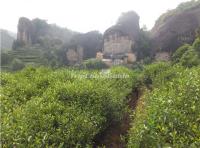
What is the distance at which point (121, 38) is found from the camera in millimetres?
40312

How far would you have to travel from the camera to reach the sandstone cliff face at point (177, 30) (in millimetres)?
35750

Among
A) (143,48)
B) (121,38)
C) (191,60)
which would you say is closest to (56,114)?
(191,60)

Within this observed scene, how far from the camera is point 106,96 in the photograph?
10.5 metres

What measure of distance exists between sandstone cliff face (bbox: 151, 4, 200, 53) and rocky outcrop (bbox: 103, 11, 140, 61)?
3.70 meters

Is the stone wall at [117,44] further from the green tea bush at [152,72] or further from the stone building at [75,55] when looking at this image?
the green tea bush at [152,72]

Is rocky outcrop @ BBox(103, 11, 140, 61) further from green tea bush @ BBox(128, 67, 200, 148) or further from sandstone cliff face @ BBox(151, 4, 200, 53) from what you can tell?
green tea bush @ BBox(128, 67, 200, 148)

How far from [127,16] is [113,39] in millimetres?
5623

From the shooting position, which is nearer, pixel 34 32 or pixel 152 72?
pixel 152 72

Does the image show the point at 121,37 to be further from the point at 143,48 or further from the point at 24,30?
the point at 24,30

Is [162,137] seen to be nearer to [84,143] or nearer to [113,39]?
[84,143]

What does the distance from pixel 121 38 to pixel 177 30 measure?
8209 millimetres

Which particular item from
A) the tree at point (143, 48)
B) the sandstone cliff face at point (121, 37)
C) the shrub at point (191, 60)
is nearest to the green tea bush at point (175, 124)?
the shrub at point (191, 60)

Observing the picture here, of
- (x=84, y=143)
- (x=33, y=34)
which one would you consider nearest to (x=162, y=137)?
(x=84, y=143)

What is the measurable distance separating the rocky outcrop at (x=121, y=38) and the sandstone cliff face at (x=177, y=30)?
3.70 metres
